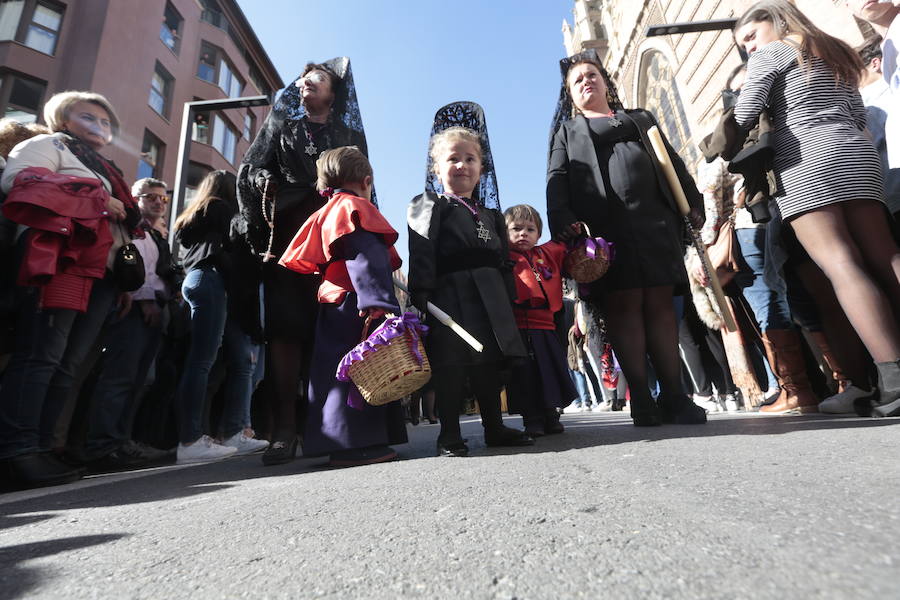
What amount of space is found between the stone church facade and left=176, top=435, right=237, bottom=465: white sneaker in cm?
1085

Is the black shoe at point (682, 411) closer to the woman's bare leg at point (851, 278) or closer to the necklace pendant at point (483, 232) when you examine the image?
the woman's bare leg at point (851, 278)

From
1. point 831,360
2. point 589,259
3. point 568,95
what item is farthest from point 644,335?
point 568,95

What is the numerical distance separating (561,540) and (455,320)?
1587mm

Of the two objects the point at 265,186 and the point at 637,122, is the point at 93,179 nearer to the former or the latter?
the point at 265,186

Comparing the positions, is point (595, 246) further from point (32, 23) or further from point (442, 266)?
point (32, 23)

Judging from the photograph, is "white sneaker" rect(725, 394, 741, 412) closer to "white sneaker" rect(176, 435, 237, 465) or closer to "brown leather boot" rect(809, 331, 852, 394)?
"brown leather boot" rect(809, 331, 852, 394)

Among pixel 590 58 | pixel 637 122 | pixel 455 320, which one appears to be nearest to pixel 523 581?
pixel 455 320

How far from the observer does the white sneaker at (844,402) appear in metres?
2.49

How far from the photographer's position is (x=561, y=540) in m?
0.79

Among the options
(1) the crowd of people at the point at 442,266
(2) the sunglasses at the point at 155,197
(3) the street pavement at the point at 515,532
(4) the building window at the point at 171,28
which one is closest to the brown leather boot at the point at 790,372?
(1) the crowd of people at the point at 442,266

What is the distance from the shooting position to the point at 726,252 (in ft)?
11.5

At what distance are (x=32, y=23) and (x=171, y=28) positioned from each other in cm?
503

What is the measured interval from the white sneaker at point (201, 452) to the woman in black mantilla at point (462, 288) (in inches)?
60.0

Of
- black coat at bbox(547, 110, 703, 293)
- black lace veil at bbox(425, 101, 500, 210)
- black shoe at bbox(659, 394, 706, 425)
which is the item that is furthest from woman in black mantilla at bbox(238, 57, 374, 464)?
black shoe at bbox(659, 394, 706, 425)
